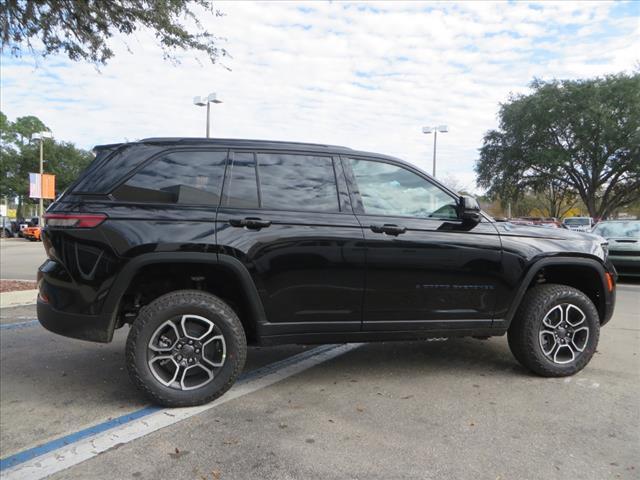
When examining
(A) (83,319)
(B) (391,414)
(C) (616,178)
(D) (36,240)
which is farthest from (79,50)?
(C) (616,178)

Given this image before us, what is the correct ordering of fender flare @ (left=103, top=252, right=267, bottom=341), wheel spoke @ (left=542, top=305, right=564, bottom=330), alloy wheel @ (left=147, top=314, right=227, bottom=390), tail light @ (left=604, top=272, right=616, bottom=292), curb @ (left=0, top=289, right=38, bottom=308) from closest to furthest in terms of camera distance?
1. fender flare @ (left=103, top=252, right=267, bottom=341)
2. alloy wheel @ (left=147, top=314, right=227, bottom=390)
3. wheel spoke @ (left=542, top=305, right=564, bottom=330)
4. tail light @ (left=604, top=272, right=616, bottom=292)
5. curb @ (left=0, top=289, right=38, bottom=308)

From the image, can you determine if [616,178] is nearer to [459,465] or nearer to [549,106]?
[549,106]

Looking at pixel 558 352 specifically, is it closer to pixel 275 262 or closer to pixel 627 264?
pixel 275 262

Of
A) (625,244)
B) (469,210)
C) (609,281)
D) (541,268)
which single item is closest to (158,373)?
(469,210)

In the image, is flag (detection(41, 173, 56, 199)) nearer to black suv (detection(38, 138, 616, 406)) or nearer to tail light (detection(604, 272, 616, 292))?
black suv (detection(38, 138, 616, 406))

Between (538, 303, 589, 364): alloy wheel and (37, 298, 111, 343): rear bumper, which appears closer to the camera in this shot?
(37, 298, 111, 343): rear bumper

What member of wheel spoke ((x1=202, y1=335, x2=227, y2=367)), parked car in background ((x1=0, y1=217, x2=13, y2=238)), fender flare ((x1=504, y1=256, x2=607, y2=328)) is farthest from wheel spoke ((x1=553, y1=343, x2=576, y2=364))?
parked car in background ((x1=0, y1=217, x2=13, y2=238))

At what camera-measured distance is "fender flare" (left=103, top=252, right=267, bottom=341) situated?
341 centimetres

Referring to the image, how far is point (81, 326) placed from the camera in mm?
3490

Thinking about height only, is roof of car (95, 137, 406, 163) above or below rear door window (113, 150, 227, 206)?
above

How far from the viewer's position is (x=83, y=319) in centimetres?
348

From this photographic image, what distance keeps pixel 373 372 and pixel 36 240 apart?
34292 mm

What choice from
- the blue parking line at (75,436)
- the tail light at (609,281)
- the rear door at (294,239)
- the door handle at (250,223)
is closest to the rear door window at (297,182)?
the rear door at (294,239)

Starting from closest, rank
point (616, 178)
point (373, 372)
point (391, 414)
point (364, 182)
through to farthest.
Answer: point (391, 414), point (364, 182), point (373, 372), point (616, 178)
